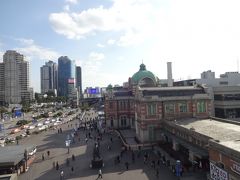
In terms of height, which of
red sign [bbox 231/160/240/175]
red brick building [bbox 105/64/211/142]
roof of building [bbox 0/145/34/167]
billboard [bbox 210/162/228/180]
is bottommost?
roof of building [bbox 0/145/34/167]

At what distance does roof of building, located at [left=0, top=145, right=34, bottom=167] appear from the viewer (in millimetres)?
38234

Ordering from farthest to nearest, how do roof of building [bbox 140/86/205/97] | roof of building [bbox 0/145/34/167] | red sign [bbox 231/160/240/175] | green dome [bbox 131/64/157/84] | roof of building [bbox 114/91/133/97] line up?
roof of building [bbox 114/91/133/97] < green dome [bbox 131/64/157/84] < roof of building [bbox 140/86/205/97] < roof of building [bbox 0/145/34/167] < red sign [bbox 231/160/240/175]

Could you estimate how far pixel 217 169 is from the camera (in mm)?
24016

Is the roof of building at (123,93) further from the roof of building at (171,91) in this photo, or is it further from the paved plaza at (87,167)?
the roof of building at (171,91)

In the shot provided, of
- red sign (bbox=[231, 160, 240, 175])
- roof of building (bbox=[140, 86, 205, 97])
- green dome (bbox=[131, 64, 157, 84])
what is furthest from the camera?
green dome (bbox=[131, 64, 157, 84])

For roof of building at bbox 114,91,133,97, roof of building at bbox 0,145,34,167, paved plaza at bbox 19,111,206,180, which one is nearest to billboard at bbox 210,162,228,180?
paved plaza at bbox 19,111,206,180

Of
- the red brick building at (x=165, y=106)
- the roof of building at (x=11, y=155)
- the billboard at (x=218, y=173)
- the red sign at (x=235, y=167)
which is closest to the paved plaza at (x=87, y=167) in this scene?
the roof of building at (x=11, y=155)

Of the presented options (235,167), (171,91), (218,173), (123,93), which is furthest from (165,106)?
(235,167)

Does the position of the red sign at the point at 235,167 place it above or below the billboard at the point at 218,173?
above

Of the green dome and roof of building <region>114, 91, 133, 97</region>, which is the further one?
roof of building <region>114, 91, 133, 97</region>

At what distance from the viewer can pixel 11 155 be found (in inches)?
1614

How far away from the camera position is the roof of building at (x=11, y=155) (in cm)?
3823

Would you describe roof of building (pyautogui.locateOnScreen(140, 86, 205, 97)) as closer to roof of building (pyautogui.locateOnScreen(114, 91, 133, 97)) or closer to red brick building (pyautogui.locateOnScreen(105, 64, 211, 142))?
red brick building (pyautogui.locateOnScreen(105, 64, 211, 142))

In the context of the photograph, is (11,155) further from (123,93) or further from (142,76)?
(123,93)
